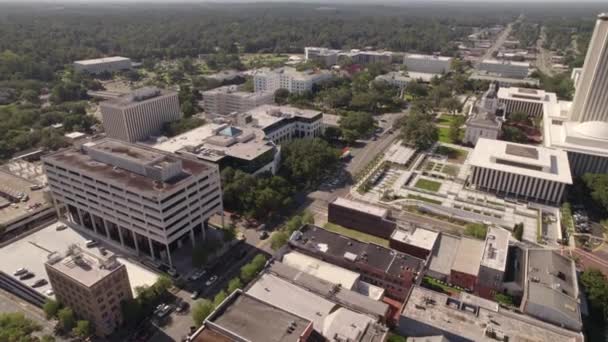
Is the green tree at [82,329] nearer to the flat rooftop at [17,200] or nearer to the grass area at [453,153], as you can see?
the flat rooftop at [17,200]

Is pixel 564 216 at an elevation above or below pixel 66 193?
below

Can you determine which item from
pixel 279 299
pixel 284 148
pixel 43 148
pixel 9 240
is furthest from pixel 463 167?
pixel 43 148

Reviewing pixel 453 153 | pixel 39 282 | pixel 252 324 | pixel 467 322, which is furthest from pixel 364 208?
pixel 39 282

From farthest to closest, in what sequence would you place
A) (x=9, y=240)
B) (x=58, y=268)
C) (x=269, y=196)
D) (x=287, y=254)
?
1. (x=269, y=196)
2. (x=9, y=240)
3. (x=287, y=254)
4. (x=58, y=268)

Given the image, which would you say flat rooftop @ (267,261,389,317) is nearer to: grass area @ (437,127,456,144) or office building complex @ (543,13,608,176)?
office building complex @ (543,13,608,176)

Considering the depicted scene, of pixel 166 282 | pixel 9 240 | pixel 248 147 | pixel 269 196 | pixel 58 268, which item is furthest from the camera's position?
pixel 248 147

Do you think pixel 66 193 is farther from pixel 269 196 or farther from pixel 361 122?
pixel 361 122

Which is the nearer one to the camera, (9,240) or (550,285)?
(550,285)

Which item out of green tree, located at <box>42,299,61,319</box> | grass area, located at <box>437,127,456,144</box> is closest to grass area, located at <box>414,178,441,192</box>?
grass area, located at <box>437,127,456,144</box>
